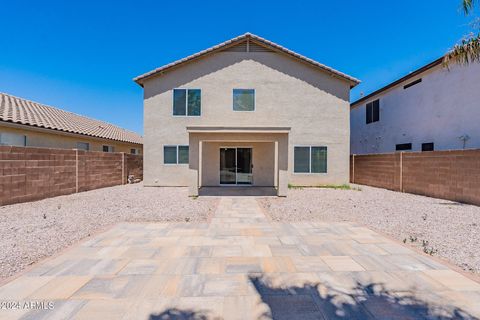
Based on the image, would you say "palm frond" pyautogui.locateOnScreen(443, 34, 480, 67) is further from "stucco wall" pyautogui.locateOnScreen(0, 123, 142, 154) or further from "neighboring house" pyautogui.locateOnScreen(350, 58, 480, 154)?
"stucco wall" pyautogui.locateOnScreen(0, 123, 142, 154)

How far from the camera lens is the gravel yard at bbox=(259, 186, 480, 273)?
507 cm

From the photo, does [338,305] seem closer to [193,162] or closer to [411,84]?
[193,162]

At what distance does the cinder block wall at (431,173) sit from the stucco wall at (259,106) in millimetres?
2013

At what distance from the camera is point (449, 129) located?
13094mm

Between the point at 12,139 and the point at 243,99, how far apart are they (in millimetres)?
12408

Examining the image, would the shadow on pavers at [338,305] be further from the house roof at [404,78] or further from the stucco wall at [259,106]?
the house roof at [404,78]

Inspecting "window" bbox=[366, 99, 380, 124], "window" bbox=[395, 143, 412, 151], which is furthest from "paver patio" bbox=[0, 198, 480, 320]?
"window" bbox=[366, 99, 380, 124]

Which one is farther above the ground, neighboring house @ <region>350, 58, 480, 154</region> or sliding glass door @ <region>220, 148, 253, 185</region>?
neighboring house @ <region>350, 58, 480, 154</region>

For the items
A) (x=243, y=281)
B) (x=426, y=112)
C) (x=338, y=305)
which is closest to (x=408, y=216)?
(x=338, y=305)

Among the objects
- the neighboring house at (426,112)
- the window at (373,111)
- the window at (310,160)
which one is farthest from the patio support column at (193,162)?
the window at (373,111)

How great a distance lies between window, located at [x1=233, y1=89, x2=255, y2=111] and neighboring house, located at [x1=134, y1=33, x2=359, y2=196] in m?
0.06

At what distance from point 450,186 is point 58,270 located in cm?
1375

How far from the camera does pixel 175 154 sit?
14242 millimetres

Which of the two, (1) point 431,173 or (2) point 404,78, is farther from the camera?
(2) point 404,78
